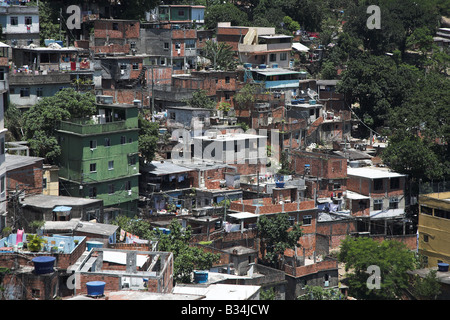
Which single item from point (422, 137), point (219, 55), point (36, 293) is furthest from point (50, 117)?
point (422, 137)

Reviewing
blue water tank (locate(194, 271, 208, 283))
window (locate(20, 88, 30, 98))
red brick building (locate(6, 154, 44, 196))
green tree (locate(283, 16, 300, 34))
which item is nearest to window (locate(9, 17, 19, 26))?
window (locate(20, 88, 30, 98))

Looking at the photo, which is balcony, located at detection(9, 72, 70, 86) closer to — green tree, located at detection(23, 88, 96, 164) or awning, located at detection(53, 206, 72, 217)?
green tree, located at detection(23, 88, 96, 164)

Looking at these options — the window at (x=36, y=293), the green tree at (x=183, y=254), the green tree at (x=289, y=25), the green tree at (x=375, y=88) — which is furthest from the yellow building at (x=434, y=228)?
the green tree at (x=289, y=25)

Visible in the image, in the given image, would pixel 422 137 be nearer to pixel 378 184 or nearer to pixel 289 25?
pixel 378 184

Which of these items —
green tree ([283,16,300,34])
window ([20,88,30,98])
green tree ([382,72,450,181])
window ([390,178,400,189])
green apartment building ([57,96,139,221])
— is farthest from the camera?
green tree ([283,16,300,34])

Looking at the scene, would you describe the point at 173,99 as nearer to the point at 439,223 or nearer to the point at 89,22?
the point at 89,22

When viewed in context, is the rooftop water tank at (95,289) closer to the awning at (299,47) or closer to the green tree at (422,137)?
the green tree at (422,137)
